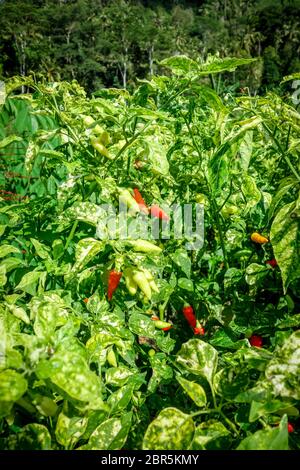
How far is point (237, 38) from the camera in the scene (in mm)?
52344

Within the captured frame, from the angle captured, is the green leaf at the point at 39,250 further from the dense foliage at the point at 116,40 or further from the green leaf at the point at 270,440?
the dense foliage at the point at 116,40

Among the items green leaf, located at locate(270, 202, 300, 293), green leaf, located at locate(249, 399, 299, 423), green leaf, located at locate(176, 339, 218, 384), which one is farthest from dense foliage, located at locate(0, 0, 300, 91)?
green leaf, located at locate(249, 399, 299, 423)

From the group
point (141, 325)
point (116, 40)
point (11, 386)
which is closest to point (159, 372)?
point (141, 325)

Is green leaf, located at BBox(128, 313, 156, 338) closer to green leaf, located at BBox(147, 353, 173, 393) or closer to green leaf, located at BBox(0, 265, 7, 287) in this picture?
green leaf, located at BBox(147, 353, 173, 393)

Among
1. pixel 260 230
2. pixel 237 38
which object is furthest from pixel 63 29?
pixel 260 230

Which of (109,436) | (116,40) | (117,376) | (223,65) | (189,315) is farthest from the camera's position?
(116,40)

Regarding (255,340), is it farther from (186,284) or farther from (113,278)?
(113,278)

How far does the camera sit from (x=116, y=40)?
160 feet

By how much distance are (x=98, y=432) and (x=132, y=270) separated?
0.32 meters

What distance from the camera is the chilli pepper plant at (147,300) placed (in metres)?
0.56

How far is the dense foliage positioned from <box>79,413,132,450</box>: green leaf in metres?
41.3

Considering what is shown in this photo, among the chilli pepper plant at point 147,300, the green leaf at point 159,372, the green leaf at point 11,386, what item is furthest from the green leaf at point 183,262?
the green leaf at point 11,386

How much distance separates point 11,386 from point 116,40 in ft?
180

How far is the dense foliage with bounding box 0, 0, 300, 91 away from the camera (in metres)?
43.2
